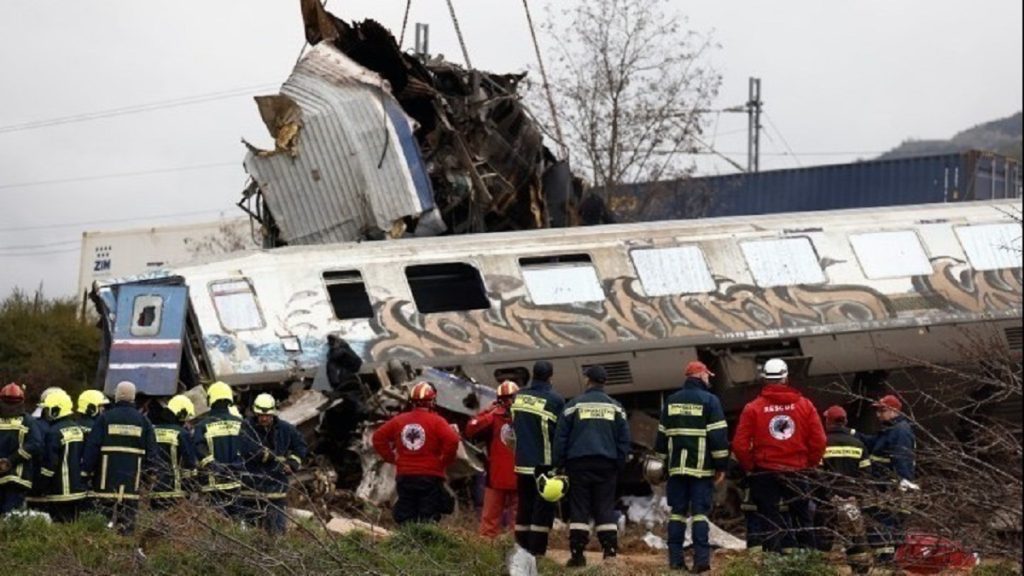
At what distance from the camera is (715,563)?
14742 millimetres

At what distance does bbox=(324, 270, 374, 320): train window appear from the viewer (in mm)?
19562

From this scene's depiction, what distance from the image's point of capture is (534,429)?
1398 centimetres

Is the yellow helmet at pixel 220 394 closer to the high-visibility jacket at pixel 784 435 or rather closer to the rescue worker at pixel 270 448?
the rescue worker at pixel 270 448

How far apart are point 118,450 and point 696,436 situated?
196 inches

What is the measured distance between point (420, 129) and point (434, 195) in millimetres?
880

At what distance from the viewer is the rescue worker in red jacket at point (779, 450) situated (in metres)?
13.4

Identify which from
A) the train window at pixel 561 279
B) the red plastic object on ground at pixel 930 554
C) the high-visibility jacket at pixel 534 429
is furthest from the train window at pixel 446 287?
the red plastic object on ground at pixel 930 554

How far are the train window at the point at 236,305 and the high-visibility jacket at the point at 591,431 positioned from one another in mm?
6048

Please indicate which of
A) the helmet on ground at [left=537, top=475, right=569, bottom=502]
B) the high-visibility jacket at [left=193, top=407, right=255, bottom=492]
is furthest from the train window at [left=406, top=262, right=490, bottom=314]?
the helmet on ground at [left=537, top=475, right=569, bottom=502]

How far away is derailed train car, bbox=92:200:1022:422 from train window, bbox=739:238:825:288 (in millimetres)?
22

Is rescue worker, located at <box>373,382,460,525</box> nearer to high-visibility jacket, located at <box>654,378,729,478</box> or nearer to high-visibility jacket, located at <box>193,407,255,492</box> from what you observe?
high-visibility jacket, located at <box>193,407,255,492</box>

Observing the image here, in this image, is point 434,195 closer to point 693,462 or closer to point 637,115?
point 693,462

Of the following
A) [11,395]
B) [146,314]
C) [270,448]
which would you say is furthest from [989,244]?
[11,395]

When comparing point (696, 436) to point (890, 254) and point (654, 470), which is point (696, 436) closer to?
point (654, 470)
